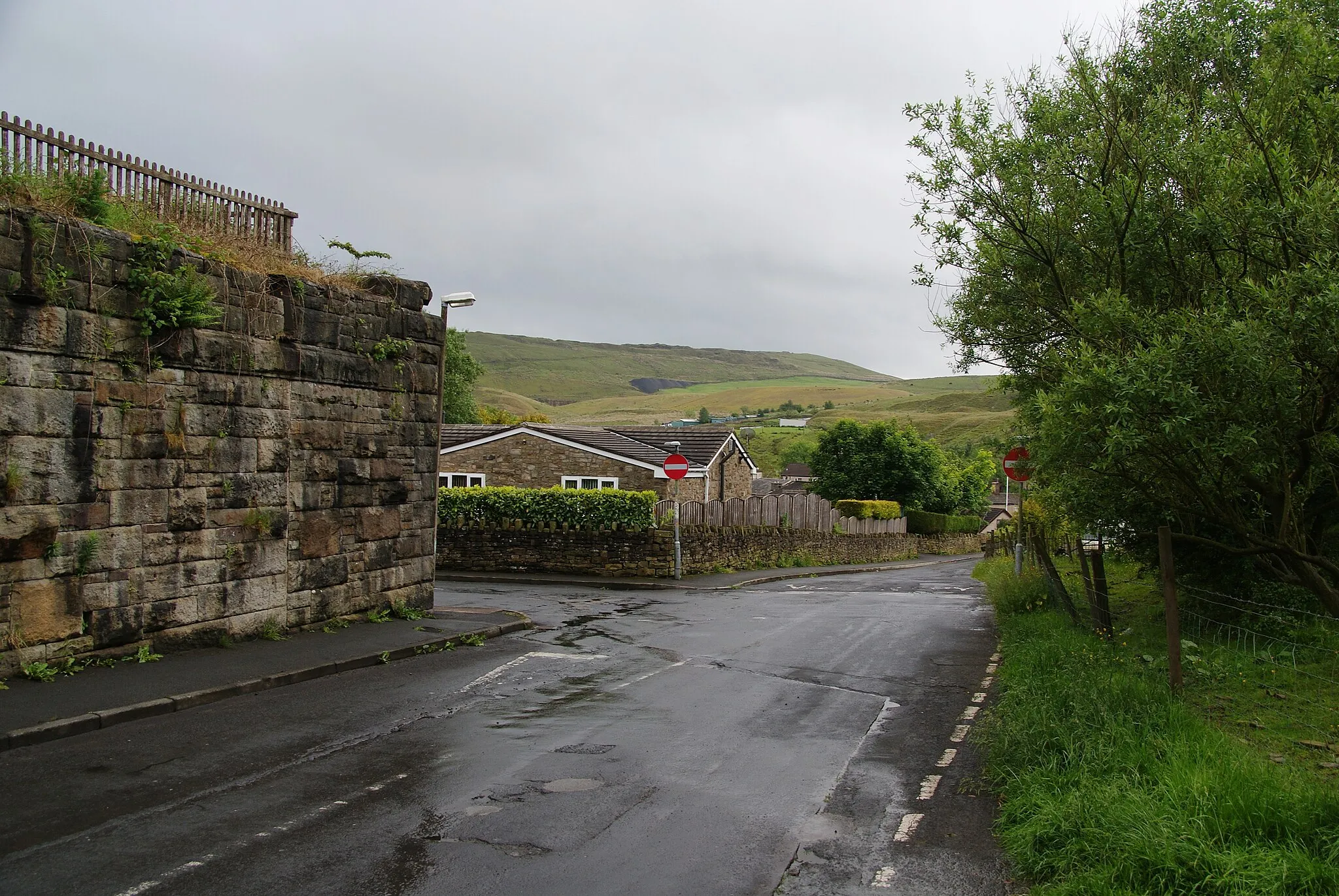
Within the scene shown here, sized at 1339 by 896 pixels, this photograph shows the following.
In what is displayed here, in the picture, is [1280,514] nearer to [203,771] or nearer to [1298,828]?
[1298,828]

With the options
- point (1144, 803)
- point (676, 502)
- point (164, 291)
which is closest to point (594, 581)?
point (676, 502)

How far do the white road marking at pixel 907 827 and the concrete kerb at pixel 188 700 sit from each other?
630cm

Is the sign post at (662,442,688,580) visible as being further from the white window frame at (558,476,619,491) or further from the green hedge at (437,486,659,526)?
the white window frame at (558,476,619,491)

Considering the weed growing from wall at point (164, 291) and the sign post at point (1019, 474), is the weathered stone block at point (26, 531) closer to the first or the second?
the weed growing from wall at point (164, 291)

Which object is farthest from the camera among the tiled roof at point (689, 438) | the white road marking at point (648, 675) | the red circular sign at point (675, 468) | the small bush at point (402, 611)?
the tiled roof at point (689, 438)

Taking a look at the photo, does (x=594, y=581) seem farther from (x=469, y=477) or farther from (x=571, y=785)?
(x=571, y=785)

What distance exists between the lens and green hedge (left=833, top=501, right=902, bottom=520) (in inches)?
1747

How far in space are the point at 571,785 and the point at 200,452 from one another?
6.63 meters

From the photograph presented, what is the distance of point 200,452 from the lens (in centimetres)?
1106

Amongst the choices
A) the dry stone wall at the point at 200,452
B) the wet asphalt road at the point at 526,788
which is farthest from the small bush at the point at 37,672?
the wet asphalt road at the point at 526,788

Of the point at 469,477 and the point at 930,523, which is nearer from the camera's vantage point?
the point at 469,477

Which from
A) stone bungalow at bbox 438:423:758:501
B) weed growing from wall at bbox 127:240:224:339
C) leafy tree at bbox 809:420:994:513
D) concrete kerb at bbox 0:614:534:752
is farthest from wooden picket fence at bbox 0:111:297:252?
leafy tree at bbox 809:420:994:513

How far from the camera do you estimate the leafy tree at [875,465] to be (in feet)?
173

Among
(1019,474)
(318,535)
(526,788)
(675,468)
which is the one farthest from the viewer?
(675,468)
